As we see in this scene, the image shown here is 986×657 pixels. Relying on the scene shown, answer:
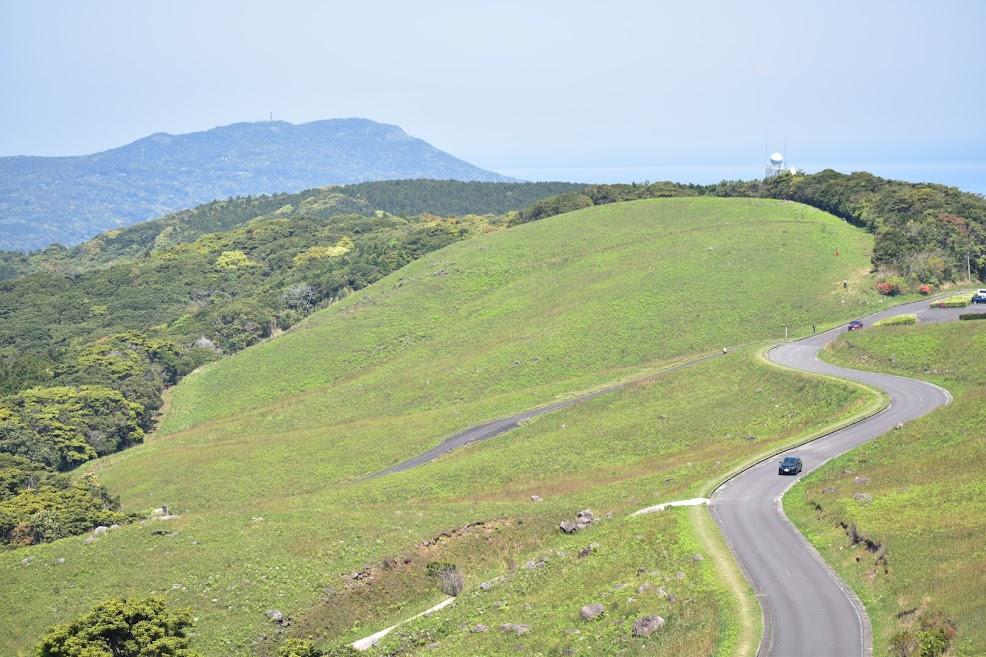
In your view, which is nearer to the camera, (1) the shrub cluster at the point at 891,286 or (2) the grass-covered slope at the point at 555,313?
(2) the grass-covered slope at the point at 555,313

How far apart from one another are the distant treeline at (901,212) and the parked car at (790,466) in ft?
170

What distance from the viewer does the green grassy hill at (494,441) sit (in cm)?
3794

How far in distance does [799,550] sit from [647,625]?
10.0 meters

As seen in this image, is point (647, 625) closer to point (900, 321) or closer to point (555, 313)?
point (900, 321)

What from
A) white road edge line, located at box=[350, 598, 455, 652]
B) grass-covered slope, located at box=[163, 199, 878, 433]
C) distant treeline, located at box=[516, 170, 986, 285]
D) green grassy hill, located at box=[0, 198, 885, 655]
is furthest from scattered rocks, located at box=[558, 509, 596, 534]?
distant treeline, located at box=[516, 170, 986, 285]

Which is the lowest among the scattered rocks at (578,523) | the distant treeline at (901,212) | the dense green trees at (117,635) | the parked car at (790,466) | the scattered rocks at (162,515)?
the scattered rocks at (162,515)

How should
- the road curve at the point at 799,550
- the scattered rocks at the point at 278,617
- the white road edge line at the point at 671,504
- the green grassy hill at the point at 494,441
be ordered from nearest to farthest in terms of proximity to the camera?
the road curve at the point at 799,550 → the scattered rocks at the point at 278,617 → the green grassy hill at the point at 494,441 → the white road edge line at the point at 671,504

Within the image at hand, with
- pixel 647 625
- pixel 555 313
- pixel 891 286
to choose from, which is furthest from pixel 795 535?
pixel 555 313

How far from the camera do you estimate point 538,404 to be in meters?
76.9

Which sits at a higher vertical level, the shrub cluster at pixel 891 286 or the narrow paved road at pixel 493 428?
the shrub cluster at pixel 891 286

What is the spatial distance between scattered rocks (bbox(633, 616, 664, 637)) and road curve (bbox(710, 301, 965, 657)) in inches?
135

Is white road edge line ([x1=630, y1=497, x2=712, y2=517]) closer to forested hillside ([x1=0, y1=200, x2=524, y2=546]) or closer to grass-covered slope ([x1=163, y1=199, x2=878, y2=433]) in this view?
forested hillside ([x1=0, y1=200, x2=524, y2=546])

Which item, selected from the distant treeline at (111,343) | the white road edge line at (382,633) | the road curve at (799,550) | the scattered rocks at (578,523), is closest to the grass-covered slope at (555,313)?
the distant treeline at (111,343)

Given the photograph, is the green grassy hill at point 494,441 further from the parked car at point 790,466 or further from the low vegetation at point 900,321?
the low vegetation at point 900,321
